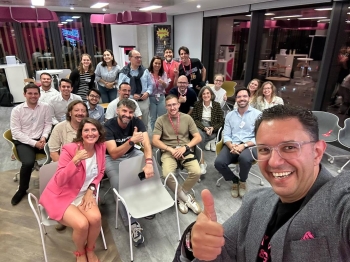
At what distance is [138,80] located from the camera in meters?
4.07

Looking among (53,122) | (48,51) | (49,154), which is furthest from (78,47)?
(49,154)

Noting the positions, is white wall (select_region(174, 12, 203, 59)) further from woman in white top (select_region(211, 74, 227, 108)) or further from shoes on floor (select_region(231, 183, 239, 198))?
shoes on floor (select_region(231, 183, 239, 198))

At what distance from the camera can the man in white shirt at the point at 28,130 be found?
9.91 feet

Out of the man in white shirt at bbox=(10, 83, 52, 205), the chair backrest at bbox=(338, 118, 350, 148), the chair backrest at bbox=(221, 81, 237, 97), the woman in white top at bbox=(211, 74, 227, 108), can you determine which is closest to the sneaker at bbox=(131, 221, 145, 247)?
the man in white shirt at bbox=(10, 83, 52, 205)

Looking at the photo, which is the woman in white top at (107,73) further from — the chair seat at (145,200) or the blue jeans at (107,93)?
the chair seat at (145,200)

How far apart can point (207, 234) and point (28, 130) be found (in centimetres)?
315

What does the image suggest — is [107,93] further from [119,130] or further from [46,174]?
[46,174]

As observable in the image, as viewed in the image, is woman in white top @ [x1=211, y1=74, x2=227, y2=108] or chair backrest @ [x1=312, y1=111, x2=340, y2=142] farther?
woman in white top @ [x1=211, y1=74, x2=227, y2=108]

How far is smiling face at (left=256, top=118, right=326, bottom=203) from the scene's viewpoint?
942mm

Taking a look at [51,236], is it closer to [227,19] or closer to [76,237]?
[76,237]

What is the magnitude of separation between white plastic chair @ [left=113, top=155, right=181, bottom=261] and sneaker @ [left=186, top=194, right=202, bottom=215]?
0.39m

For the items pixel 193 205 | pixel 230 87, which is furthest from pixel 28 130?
pixel 230 87

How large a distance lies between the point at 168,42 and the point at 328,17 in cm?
593

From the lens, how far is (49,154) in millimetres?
2912
